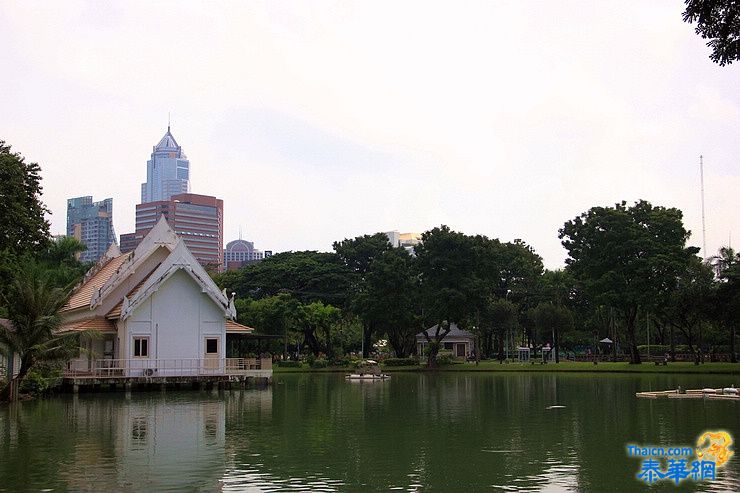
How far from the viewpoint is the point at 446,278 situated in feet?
257

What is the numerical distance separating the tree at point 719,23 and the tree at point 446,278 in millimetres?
61173

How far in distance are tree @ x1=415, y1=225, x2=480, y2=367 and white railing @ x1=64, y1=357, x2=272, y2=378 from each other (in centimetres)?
2986

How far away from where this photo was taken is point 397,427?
27.7m

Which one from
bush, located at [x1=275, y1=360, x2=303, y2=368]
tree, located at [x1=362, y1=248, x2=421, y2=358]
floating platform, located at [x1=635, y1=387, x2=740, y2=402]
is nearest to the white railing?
floating platform, located at [x1=635, y1=387, x2=740, y2=402]

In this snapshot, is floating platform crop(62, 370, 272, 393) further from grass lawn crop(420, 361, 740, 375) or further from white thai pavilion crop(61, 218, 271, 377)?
grass lawn crop(420, 361, 740, 375)

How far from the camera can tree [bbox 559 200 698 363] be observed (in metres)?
68.8

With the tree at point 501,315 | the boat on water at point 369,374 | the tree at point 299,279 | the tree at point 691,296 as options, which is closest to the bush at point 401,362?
the tree at point 501,315

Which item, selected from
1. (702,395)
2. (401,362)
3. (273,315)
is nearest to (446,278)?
(401,362)

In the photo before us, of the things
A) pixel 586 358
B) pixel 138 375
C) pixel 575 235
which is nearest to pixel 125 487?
pixel 138 375

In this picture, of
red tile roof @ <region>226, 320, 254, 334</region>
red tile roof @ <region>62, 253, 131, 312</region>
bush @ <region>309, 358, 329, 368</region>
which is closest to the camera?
red tile roof @ <region>226, 320, 254, 334</region>

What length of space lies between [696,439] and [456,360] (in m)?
62.2

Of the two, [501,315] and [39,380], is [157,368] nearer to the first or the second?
[39,380]

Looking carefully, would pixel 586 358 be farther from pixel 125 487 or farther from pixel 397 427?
pixel 125 487

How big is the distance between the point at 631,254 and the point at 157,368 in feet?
137
